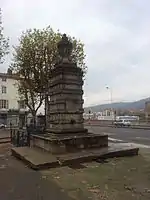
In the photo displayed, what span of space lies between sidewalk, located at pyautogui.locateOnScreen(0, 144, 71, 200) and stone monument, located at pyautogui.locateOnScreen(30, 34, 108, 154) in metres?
3.26

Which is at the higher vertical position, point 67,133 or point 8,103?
point 8,103

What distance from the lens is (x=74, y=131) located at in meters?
14.7

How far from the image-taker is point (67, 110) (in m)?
14.7

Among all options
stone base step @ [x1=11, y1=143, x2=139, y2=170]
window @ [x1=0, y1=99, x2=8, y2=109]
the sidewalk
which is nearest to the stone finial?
stone base step @ [x1=11, y1=143, x2=139, y2=170]

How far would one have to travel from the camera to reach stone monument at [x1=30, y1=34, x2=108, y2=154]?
1404cm

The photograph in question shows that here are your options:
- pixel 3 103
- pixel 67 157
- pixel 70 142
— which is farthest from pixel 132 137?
pixel 3 103

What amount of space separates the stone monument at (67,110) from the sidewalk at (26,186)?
3.26m

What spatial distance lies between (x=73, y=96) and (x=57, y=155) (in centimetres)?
352

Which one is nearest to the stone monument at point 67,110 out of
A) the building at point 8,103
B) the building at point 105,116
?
the building at point 8,103

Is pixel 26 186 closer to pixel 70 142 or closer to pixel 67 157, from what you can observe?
pixel 67 157

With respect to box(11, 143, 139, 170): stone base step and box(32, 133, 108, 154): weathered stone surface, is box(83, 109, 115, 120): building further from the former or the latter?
box(11, 143, 139, 170): stone base step

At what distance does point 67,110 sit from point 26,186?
21.6 ft

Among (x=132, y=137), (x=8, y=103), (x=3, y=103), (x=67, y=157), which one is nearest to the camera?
(x=67, y=157)

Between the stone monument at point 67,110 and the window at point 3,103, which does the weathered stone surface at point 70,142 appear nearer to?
the stone monument at point 67,110
